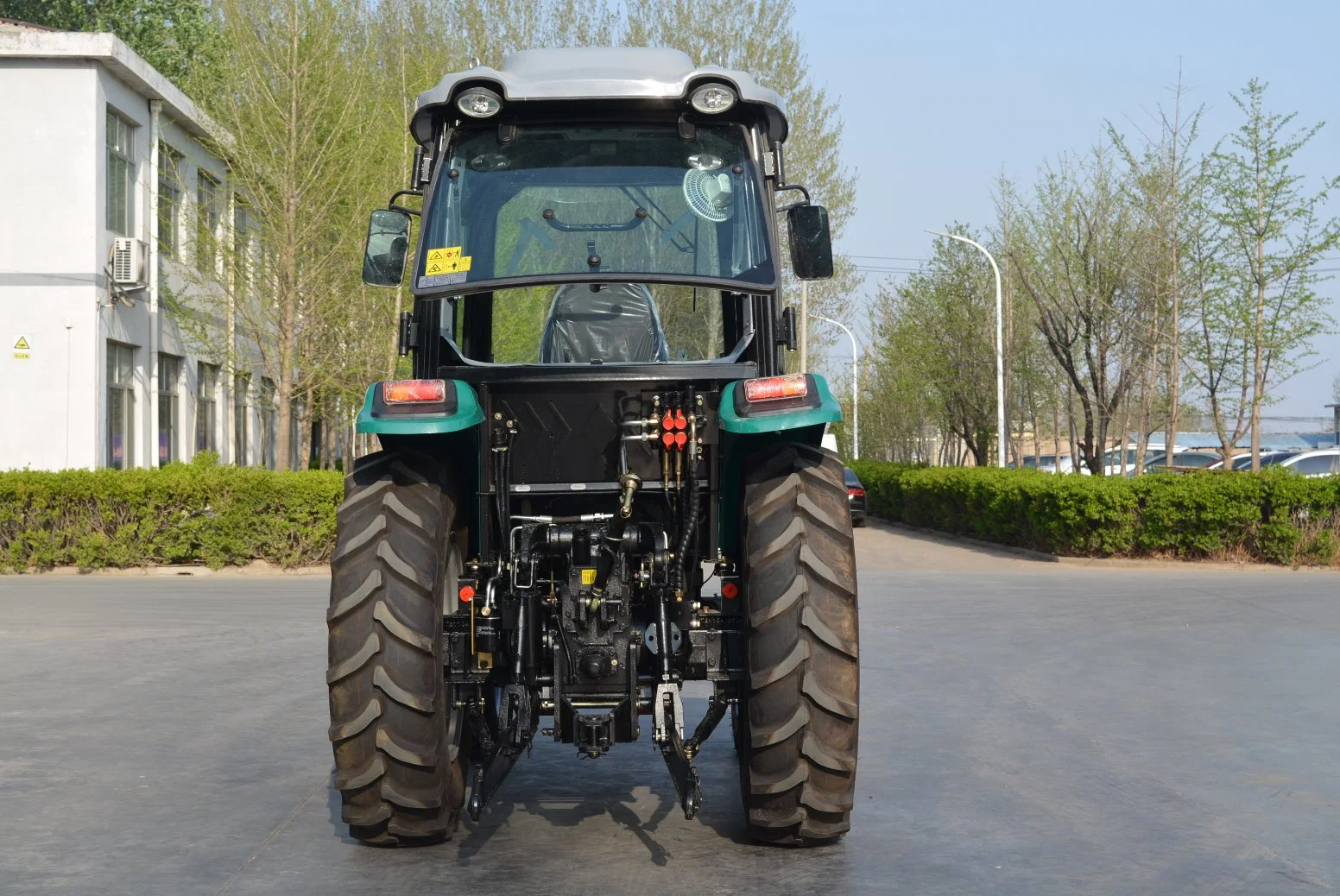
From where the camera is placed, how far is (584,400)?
20.2 feet

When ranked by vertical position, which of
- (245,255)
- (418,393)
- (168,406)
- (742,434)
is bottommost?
(742,434)

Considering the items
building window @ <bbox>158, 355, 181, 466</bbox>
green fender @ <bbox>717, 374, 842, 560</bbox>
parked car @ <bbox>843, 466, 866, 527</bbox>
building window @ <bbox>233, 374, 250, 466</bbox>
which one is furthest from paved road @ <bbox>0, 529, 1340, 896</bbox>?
building window @ <bbox>233, 374, 250, 466</bbox>

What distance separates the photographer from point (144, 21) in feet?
166

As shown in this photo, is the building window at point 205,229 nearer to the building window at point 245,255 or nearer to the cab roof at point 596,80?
the building window at point 245,255

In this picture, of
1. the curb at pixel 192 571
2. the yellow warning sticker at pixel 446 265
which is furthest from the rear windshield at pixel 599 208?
the curb at pixel 192 571

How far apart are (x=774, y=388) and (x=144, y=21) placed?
49474 mm

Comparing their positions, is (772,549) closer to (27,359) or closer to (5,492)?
(5,492)

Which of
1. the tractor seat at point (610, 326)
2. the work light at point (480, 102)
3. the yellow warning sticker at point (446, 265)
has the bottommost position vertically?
the tractor seat at point (610, 326)

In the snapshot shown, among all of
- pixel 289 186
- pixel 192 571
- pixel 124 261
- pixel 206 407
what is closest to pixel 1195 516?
pixel 192 571

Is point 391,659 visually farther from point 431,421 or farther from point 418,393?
point 418,393

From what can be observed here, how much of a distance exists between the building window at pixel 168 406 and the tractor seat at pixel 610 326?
23954mm

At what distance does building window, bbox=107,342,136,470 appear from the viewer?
86.8ft

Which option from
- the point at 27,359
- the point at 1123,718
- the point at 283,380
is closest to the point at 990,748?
the point at 1123,718

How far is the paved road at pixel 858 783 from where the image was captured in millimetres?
5906
